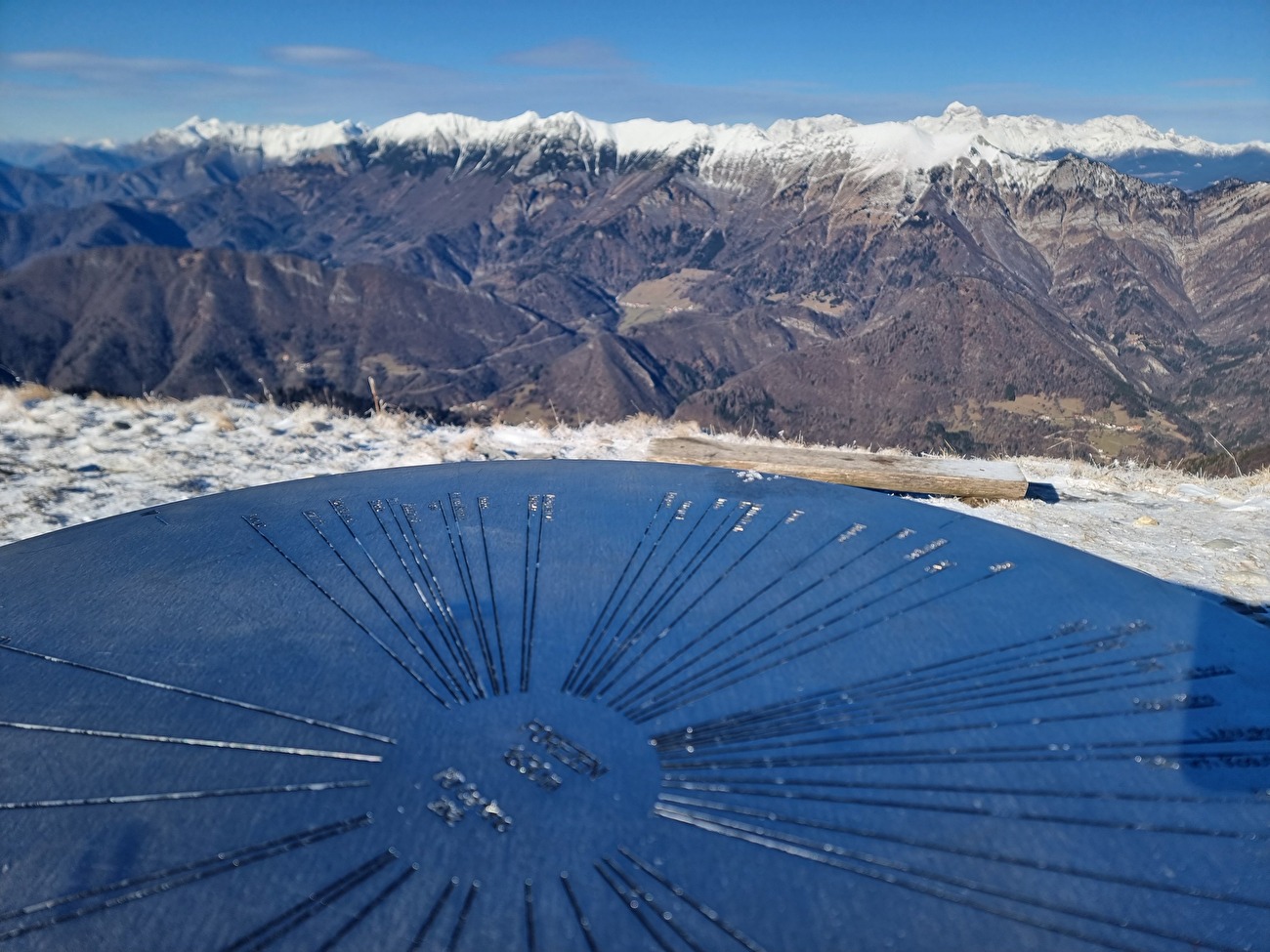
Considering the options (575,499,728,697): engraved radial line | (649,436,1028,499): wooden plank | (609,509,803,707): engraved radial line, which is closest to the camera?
(609,509,803,707): engraved radial line

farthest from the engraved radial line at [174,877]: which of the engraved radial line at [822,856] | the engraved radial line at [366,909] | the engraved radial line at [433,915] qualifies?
the engraved radial line at [822,856]

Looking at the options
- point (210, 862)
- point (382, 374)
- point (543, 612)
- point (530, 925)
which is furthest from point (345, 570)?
point (382, 374)

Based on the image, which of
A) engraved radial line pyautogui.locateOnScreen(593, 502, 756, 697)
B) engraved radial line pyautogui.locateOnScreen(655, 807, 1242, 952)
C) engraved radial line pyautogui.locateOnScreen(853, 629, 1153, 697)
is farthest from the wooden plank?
engraved radial line pyautogui.locateOnScreen(655, 807, 1242, 952)

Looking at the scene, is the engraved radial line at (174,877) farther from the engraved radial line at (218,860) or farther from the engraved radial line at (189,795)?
the engraved radial line at (189,795)

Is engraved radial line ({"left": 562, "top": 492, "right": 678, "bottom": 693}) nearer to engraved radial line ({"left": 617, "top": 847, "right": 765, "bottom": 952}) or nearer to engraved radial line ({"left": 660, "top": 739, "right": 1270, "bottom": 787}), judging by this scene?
engraved radial line ({"left": 660, "top": 739, "right": 1270, "bottom": 787})

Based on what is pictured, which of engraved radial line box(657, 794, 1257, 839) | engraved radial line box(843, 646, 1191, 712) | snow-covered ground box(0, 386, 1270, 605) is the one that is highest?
snow-covered ground box(0, 386, 1270, 605)

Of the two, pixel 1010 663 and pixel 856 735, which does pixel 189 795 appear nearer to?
pixel 856 735
